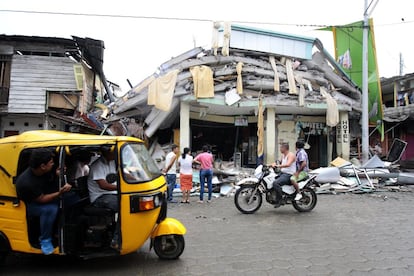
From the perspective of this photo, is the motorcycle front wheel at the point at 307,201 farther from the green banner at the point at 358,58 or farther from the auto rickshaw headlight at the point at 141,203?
the green banner at the point at 358,58

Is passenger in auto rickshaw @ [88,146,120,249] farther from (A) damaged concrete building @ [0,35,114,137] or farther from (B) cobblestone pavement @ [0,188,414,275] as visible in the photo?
(A) damaged concrete building @ [0,35,114,137]

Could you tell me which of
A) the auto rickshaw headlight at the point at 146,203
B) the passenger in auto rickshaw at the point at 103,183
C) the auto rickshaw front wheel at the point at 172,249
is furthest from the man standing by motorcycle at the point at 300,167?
the passenger in auto rickshaw at the point at 103,183

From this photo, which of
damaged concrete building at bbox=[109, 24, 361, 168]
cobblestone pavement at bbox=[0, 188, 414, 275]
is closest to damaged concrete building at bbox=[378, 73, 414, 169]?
damaged concrete building at bbox=[109, 24, 361, 168]

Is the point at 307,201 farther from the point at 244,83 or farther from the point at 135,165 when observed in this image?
the point at 244,83

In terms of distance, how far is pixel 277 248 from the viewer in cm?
507

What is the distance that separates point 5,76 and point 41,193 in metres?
15.0

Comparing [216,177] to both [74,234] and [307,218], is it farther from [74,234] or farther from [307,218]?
[74,234]

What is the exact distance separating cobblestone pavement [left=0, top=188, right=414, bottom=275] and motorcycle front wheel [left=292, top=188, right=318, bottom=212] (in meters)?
0.25

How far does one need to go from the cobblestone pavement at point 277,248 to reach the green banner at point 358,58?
8.55 m

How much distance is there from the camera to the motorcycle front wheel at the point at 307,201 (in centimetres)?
784

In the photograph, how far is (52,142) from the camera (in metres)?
4.09

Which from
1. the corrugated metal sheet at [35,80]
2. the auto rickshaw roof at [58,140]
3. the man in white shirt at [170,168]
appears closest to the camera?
the auto rickshaw roof at [58,140]

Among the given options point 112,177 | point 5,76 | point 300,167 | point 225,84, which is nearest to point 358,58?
point 225,84

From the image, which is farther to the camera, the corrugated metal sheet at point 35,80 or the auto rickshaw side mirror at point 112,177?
the corrugated metal sheet at point 35,80
